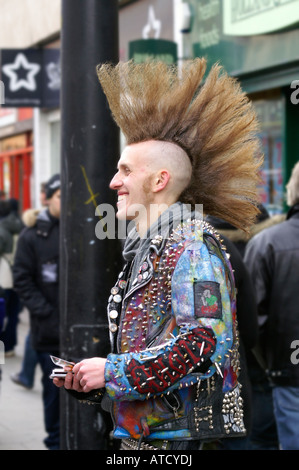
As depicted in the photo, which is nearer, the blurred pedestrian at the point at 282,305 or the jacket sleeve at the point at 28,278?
the blurred pedestrian at the point at 282,305

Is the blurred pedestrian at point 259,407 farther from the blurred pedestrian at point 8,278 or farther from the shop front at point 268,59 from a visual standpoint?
the blurred pedestrian at point 8,278

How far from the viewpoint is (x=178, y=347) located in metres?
2.22

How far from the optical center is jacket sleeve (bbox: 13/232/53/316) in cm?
582

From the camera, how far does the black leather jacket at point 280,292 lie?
4.29m

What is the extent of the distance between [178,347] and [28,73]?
9.89m

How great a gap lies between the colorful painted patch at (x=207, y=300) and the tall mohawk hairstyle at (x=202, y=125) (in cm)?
42

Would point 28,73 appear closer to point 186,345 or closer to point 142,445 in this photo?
point 142,445

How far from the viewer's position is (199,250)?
233 centimetres

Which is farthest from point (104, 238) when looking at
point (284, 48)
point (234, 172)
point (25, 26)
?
point (25, 26)

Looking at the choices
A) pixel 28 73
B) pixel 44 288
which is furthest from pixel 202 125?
pixel 28 73

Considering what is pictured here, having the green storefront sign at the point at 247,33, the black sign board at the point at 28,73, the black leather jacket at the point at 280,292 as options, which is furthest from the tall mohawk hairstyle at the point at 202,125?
the black sign board at the point at 28,73

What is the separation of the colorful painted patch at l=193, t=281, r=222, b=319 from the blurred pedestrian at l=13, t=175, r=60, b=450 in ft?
11.9

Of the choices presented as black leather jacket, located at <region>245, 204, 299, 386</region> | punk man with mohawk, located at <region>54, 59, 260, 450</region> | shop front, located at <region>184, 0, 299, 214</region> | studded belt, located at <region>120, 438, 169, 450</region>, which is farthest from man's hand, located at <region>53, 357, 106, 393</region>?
shop front, located at <region>184, 0, 299, 214</region>
